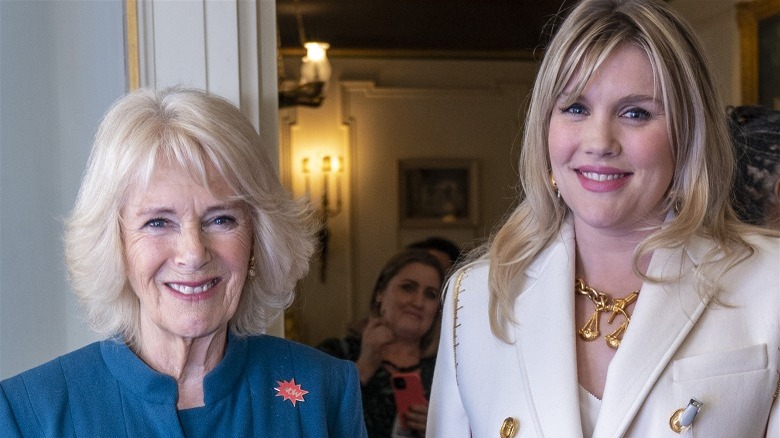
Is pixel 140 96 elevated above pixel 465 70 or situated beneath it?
situated beneath

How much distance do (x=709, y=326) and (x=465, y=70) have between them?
705cm

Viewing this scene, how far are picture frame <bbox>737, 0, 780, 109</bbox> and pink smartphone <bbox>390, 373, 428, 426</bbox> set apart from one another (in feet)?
8.48

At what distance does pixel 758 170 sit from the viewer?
2.44m

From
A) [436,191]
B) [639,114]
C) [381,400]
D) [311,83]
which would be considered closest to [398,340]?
[381,400]

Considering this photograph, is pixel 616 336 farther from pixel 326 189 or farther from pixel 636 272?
pixel 326 189

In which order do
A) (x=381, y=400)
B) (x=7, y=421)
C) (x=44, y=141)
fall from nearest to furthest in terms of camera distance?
(x=7, y=421) < (x=44, y=141) < (x=381, y=400)

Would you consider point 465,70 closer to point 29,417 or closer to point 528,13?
point 528,13

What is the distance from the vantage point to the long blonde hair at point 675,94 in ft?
6.04

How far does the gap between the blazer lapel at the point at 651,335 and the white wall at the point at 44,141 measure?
1.15 metres

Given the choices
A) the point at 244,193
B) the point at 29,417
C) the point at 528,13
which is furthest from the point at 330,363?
the point at 528,13

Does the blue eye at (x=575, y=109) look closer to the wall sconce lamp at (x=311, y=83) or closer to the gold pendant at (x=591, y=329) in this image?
the gold pendant at (x=591, y=329)

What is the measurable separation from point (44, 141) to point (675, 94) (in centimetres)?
142

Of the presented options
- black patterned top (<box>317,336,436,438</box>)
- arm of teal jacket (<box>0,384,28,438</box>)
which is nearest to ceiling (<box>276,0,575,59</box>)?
black patterned top (<box>317,336,436,438</box>)

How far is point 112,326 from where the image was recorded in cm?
182
